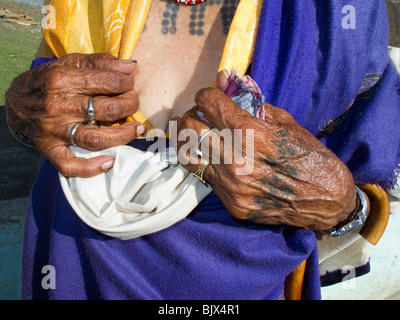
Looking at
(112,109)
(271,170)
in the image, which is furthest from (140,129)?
(271,170)

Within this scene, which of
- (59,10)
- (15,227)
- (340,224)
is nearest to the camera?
(340,224)

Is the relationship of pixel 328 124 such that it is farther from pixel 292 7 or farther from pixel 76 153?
pixel 76 153

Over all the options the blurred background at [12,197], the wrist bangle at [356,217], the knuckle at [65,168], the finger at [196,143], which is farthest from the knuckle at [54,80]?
the blurred background at [12,197]

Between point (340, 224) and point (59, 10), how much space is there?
1275 mm

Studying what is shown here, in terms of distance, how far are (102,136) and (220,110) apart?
0.37 metres

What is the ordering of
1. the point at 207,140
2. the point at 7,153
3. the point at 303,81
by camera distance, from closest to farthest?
1. the point at 207,140
2. the point at 303,81
3. the point at 7,153

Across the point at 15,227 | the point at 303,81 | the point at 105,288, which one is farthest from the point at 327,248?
→ the point at 15,227

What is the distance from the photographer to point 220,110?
3.13ft

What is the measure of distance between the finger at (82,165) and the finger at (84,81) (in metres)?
0.20

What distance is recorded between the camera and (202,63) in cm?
123

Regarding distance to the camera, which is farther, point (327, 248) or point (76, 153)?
point (327, 248)

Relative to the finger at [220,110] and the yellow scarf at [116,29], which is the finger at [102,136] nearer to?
the yellow scarf at [116,29]

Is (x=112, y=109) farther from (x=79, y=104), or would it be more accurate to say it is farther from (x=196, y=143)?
(x=196, y=143)

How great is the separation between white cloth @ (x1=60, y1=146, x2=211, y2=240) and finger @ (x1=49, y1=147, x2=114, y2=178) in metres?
0.02
